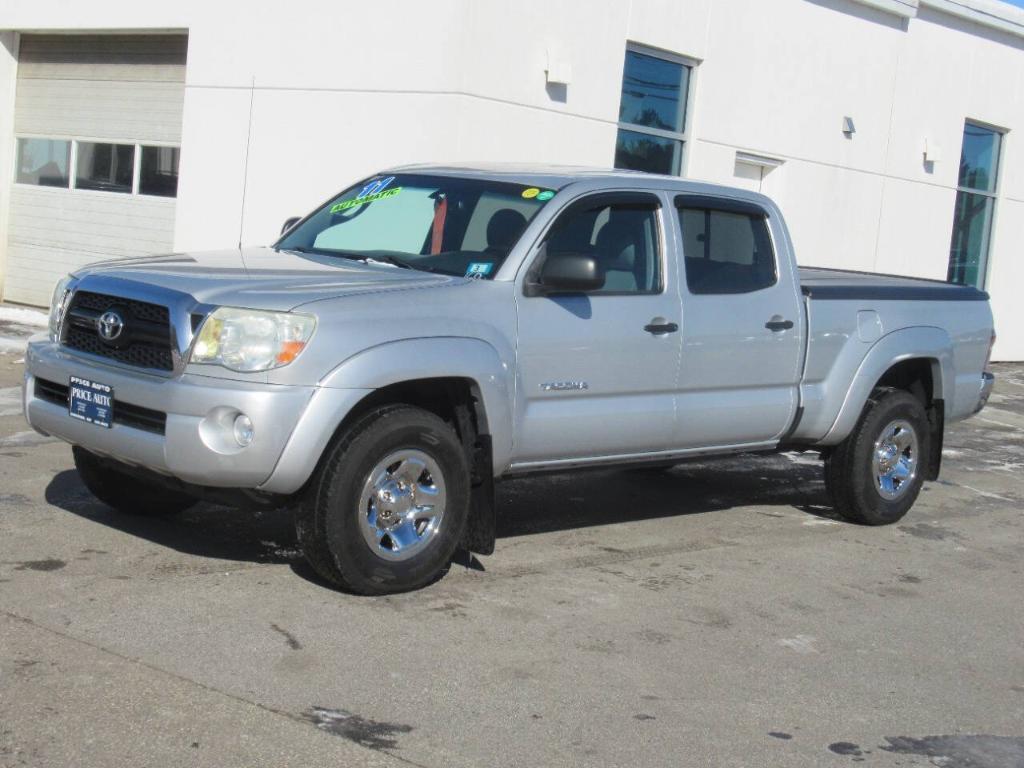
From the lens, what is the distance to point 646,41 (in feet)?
47.5

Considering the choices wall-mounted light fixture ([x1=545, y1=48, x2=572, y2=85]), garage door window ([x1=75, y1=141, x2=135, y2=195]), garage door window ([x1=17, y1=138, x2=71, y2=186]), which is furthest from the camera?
garage door window ([x1=17, y1=138, x2=71, y2=186])

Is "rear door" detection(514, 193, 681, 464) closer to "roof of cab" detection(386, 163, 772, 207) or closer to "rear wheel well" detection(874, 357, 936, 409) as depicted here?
"roof of cab" detection(386, 163, 772, 207)

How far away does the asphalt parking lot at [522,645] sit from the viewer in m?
4.54

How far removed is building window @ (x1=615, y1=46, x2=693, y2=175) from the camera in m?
14.7

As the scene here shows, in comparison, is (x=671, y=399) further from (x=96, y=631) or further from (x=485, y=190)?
(x=96, y=631)

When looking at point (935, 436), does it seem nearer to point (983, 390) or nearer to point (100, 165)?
point (983, 390)

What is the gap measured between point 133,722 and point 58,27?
12.9 metres

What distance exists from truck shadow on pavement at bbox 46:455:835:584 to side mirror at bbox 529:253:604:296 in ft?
3.27

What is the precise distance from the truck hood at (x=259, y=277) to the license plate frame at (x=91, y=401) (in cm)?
43

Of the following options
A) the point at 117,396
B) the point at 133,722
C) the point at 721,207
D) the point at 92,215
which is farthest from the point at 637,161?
the point at 133,722

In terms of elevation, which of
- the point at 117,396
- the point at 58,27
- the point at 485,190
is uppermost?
the point at 58,27

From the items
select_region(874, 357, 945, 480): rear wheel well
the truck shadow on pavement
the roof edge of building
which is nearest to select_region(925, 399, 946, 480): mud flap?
select_region(874, 357, 945, 480): rear wheel well

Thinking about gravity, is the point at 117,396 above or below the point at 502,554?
above

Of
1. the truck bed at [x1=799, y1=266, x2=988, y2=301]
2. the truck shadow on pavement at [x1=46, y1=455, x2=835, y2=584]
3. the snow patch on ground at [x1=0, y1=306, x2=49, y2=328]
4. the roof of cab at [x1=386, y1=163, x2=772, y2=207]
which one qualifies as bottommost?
the truck shadow on pavement at [x1=46, y1=455, x2=835, y2=584]
